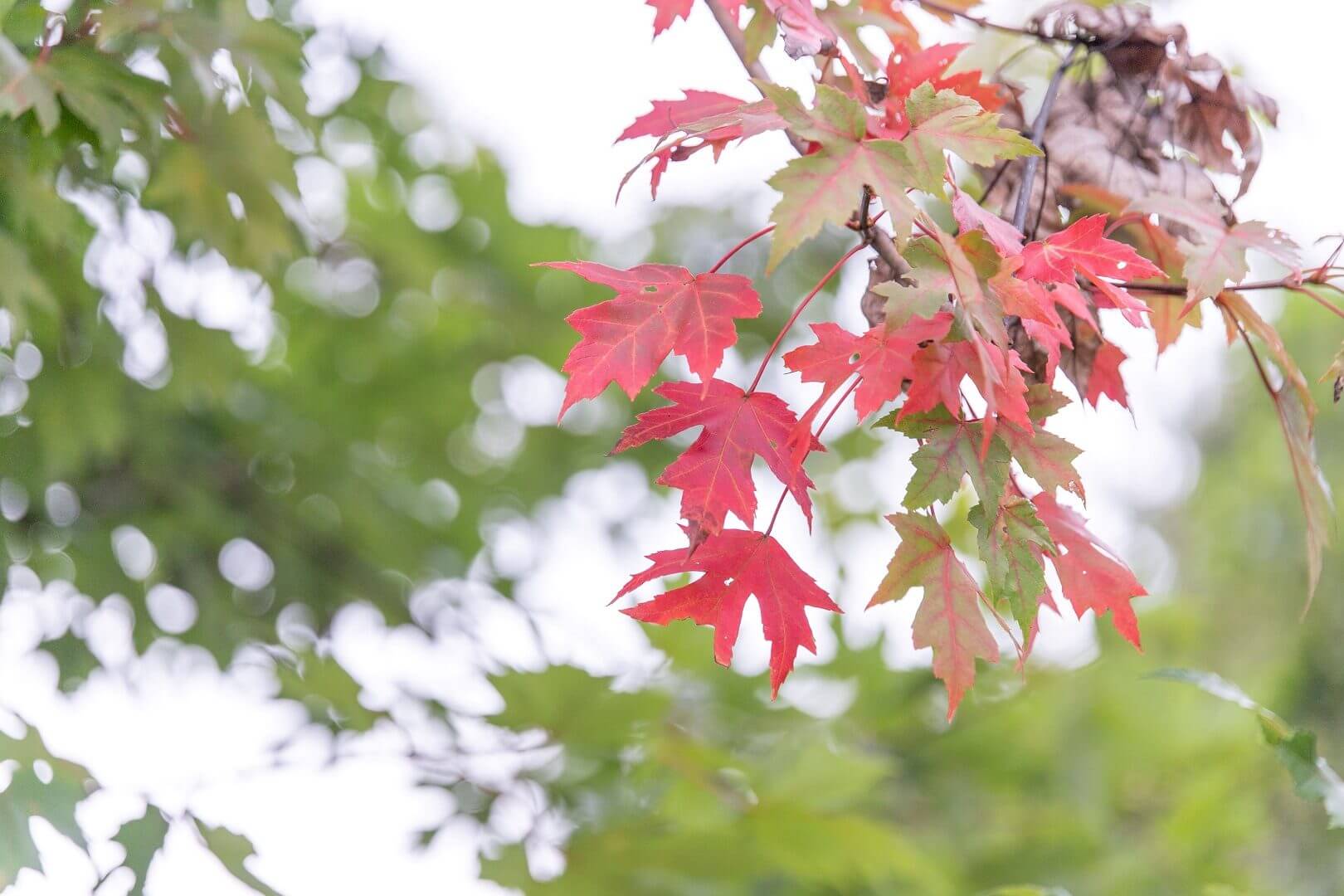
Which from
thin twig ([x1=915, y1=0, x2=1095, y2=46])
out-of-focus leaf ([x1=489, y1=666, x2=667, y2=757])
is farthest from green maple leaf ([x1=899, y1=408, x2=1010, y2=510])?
out-of-focus leaf ([x1=489, y1=666, x2=667, y2=757])

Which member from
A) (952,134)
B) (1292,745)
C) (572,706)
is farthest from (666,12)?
(572,706)

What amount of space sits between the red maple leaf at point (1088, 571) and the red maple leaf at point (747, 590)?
156mm

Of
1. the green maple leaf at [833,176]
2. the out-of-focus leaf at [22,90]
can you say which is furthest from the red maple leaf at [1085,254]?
the out-of-focus leaf at [22,90]

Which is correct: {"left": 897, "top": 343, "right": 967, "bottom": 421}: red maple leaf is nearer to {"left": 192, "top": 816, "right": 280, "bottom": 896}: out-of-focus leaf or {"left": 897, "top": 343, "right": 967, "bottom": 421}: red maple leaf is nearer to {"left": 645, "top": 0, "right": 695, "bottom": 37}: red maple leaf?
{"left": 645, "top": 0, "right": 695, "bottom": 37}: red maple leaf

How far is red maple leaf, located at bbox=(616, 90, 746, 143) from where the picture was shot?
0.67m

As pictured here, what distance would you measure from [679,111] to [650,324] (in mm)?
133

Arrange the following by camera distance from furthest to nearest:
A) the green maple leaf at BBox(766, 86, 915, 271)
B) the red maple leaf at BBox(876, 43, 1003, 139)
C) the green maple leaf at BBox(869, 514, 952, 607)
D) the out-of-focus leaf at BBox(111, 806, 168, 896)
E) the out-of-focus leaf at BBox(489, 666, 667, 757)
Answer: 1. the out-of-focus leaf at BBox(489, 666, 667, 757)
2. the out-of-focus leaf at BBox(111, 806, 168, 896)
3. the red maple leaf at BBox(876, 43, 1003, 139)
4. the green maple leaf at BBox(869, 514, 952, 607)
5. the green maple leaf at BBox(766, 86, 915, 271)

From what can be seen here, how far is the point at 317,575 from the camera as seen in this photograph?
161 centimetres

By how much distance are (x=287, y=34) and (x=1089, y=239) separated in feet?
2.29

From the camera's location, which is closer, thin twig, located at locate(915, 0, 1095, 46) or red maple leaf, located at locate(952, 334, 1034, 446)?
red maple leaf, located at locate(952, 334, 1034, 446)

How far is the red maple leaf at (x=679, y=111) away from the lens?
67cm

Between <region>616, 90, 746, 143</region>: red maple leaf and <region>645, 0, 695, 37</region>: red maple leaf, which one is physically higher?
<region>645, 0, 695, 37</region>: red maple leaf

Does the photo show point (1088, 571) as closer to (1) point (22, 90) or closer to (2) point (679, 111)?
(2) point (679, 111)

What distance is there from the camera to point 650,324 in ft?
2.18
